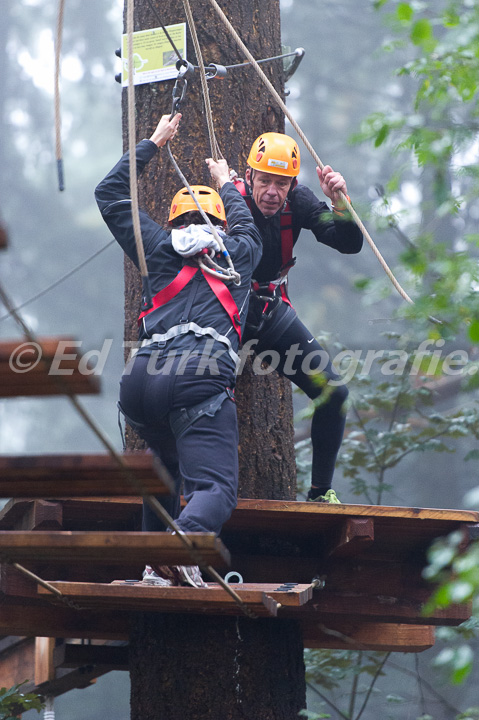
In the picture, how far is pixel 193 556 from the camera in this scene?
2504 millimetres

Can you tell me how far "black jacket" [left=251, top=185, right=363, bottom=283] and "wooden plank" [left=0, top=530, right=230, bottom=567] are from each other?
172cm

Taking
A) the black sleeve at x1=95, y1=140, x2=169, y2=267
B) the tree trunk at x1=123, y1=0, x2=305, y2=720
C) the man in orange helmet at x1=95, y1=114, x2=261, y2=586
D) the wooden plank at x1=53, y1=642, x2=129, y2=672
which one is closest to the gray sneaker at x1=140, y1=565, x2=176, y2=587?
the man in orange helmet at x1=95, y1=114, x2=261, y2=586

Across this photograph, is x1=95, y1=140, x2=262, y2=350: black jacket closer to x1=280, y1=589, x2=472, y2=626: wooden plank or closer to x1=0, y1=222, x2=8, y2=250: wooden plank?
x1=280, y1=589, x2=472, y2=626: wooden plank

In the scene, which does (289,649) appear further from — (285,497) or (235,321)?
(235,321)

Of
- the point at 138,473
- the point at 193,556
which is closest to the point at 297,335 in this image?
the point at 193,556

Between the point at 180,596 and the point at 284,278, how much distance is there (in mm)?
1640

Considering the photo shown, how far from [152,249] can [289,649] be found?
1736 mm

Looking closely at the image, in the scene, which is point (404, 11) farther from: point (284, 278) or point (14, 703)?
point (14, 703)

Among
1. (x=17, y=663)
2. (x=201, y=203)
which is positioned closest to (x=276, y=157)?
(x=201, y=203)

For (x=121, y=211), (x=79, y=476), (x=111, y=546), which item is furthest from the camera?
(x=121, y=211)

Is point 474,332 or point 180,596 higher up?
point 474,332

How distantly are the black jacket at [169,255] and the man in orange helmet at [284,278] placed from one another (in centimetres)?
38

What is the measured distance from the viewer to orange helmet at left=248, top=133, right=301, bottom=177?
389 cm

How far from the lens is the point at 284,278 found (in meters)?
4.07
